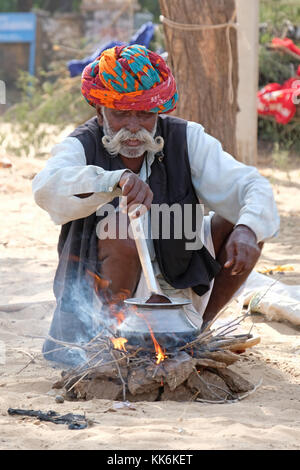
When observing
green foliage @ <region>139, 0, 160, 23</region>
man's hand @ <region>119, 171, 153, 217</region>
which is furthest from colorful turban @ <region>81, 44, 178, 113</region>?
green foliage @ <region>139, 0, 160, 23</region>

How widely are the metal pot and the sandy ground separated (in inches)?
10.0

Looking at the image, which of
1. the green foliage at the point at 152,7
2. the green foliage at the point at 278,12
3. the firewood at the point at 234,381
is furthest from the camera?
the green foliage at the point at 152,7

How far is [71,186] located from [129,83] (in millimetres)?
588

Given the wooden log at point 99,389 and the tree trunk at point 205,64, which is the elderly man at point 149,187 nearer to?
the wooden log at point 99,389

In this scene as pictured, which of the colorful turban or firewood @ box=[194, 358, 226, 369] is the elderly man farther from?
firewood @ box=[194, 358, 226, 369]

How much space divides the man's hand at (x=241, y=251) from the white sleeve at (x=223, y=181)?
0.16 metres

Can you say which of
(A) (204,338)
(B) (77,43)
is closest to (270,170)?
(A) (204,338)

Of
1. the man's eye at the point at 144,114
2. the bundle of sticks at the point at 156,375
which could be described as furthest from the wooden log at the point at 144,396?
the man's eye at the point at 144,114

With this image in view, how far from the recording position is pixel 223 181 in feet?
12.4

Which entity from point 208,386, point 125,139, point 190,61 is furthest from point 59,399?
point 190,61

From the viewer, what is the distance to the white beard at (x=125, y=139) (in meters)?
3.68

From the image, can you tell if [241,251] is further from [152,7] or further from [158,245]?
[152,7]

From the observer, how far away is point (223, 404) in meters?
3.13
